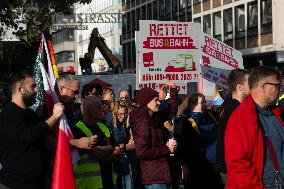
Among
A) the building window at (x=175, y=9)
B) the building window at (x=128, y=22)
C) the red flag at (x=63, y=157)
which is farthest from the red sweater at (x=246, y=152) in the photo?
the building window at (x=128, y=22)

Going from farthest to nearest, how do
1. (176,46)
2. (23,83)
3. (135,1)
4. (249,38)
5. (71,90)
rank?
(135,1), (249,38), (176,46), (71,90), (23,83)

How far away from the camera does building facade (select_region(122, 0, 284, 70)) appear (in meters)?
43.3

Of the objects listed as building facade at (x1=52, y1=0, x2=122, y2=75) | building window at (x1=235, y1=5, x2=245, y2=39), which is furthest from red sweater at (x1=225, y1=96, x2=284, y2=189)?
building facade at (x1=52, y1=0, x2=122, y2=75)

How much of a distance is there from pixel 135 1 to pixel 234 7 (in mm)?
26208

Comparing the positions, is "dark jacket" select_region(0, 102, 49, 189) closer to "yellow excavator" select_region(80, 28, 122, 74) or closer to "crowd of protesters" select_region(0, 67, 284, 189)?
"crowd of protesters" select_region(0, 67, 284, 189)

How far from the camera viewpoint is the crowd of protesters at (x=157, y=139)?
20.0 ft

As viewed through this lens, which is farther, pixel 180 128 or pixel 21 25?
pixel 21 25

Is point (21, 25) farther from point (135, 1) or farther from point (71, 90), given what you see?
point (135, 1)

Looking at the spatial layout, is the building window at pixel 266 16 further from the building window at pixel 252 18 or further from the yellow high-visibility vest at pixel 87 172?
the yellow high-visibility vest at pixel 87 172

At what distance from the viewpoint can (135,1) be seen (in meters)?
74.4

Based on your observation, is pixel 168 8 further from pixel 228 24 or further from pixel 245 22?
pixel 245 22

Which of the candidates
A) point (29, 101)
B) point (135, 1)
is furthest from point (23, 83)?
point (135, 1)

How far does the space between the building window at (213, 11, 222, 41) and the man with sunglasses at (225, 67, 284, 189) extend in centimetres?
4596

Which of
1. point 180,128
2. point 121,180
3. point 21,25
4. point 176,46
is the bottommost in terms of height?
point 121,180
